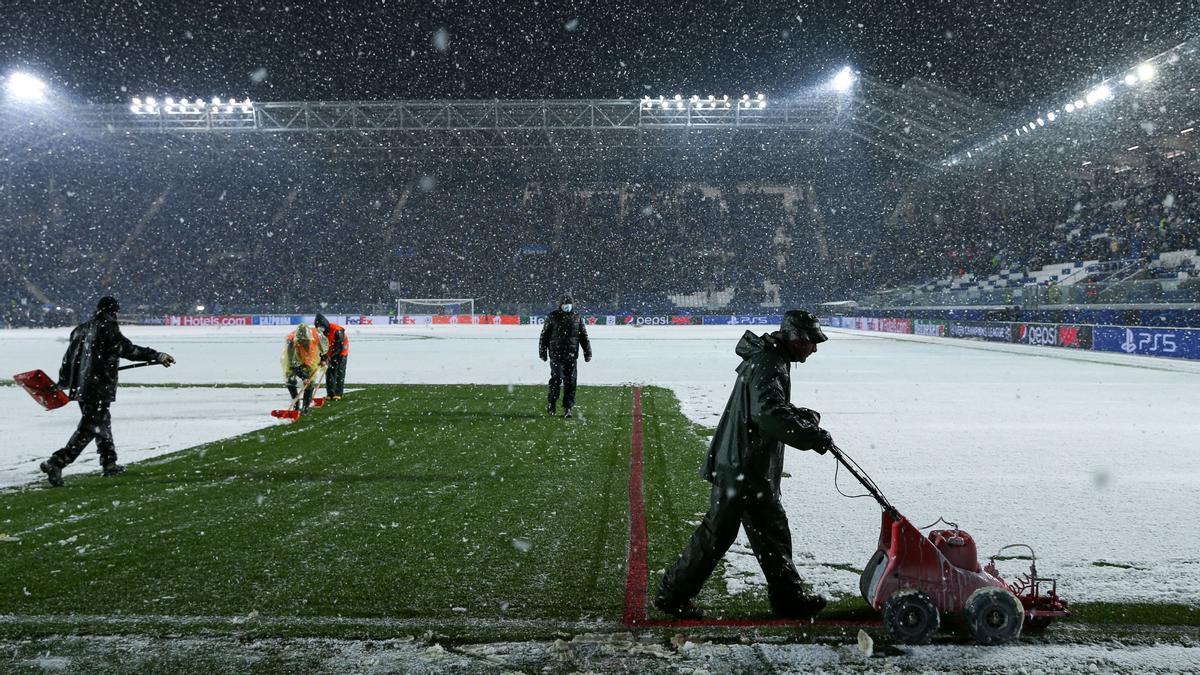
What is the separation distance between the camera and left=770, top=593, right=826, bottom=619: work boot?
3.95 metres

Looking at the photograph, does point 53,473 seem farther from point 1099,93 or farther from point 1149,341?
point 1099,93

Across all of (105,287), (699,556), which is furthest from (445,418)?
(105,287)

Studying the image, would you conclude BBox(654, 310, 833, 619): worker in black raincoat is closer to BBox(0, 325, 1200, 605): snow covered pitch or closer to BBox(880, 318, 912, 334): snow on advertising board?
BBox(0, 325, 1200, 605): snow covered pitch

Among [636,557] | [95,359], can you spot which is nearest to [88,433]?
[95,359]

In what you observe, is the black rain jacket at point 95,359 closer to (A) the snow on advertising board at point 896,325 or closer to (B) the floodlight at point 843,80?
(B) the floodlight at point 843,80

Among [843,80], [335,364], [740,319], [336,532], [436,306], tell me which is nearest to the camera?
[336,532]

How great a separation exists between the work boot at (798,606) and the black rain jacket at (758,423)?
52 cm

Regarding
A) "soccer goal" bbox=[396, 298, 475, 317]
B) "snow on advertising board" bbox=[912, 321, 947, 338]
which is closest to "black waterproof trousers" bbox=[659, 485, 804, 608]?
"snow on advertising board" bbox=[912, 321, 947, 338]

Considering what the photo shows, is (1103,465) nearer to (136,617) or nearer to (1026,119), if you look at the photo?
(136,617)

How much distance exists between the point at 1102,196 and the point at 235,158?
5039cm

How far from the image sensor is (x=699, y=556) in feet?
12.7

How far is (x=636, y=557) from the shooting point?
492 cm

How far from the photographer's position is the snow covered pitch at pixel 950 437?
5.07 metres

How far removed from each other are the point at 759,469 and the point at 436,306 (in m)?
52.1
